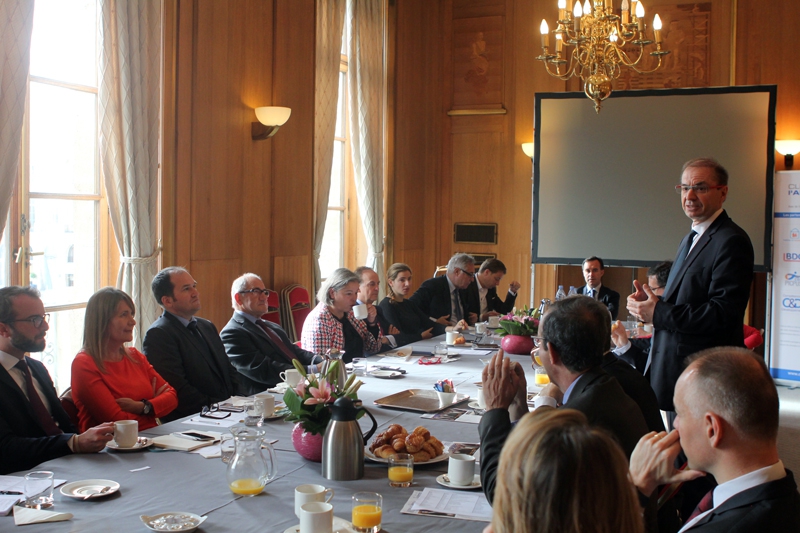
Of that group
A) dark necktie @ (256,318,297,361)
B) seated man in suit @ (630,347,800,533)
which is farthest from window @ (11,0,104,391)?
seated man in suit @ (630,347,800,533)

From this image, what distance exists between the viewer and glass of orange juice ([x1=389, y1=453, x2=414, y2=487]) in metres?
2.29

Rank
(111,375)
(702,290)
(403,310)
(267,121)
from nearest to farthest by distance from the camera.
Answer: (111,375) < (702,290) < (267,121) < (403,310)

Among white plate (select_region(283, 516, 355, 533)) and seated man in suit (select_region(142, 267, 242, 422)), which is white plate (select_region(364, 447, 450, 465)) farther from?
seated man in suit (select_region(142, 267, 242, 422))

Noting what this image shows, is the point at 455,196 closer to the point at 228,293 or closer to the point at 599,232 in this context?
the point at 599,232

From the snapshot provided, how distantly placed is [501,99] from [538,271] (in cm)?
225

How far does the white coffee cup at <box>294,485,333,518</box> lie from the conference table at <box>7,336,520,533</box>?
5 cm

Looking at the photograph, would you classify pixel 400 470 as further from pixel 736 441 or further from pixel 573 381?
pixel 736 441

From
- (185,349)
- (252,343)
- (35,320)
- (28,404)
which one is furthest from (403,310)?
(28,404)

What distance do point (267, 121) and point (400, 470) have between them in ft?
14.2

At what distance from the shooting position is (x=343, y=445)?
2348 millimetres

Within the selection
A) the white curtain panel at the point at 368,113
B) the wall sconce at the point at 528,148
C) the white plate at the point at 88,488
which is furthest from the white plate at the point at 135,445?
the wall sconce at the point at 528,148

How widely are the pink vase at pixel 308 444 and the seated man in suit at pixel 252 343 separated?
1746 mm

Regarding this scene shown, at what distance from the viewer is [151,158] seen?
5.03 m

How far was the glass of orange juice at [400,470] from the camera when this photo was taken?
2.29m
